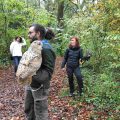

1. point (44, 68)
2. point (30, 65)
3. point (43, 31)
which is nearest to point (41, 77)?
point (44, 68)

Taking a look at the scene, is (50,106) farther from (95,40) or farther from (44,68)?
(95,40)

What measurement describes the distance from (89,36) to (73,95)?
3.21 m

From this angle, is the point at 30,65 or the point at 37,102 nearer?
the point at 30,65

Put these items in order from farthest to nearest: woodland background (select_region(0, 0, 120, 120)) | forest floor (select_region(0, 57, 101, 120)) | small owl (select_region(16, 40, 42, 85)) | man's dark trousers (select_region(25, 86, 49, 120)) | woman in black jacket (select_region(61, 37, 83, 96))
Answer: woman in black jacket (select_region(61, 37, 83, 96))
woodland background (select_region(0, 0, 120, 120))
forest floor (select_region(0, 57, 101, 120))
man's dark trousers (select_region(25, 86, 49, 120))
small owl (select_region(16, 40, 42, 85))

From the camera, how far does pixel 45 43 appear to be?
19.2 feet

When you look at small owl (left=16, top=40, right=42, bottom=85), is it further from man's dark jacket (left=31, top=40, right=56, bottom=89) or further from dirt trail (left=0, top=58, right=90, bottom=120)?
dirt trail (left=0, top=58, right=90, bottom=120)

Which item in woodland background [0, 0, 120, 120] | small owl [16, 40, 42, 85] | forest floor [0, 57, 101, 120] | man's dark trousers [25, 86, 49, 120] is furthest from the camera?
woodland background [0, 0, 120, 120]

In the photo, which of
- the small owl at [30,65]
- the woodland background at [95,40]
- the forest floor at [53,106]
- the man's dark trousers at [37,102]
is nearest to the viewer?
the small owl at [30,65]

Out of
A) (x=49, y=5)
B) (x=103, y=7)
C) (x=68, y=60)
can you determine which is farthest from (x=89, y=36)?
(x=49, y=5)

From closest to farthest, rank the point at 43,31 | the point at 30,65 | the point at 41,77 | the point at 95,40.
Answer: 1. the point at 30,65
2. the point at 41,77
3. the point at 43,31
4. the point at 95,40

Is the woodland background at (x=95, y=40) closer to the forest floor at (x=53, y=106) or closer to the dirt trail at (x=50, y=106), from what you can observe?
the forest floor at (x=53, y=106)

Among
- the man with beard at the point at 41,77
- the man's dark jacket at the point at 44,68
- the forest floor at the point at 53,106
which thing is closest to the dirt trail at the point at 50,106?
the forest floor at the point at 53,106

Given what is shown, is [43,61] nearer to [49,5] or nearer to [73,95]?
[73,95]

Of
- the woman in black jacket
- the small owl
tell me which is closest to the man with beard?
the small owl
